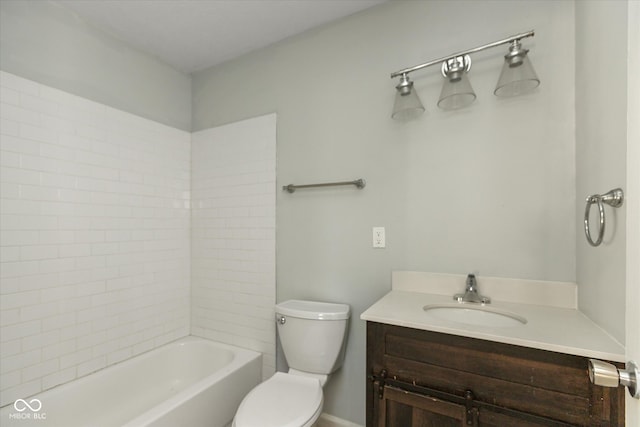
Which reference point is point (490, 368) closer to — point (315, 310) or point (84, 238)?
point (315, 310)

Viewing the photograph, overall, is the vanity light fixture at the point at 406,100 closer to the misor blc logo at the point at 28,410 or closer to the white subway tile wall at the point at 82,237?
the white subway tile wall at the point at 82,237

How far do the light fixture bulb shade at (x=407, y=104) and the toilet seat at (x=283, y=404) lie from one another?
1.48m

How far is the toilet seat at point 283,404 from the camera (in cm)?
126

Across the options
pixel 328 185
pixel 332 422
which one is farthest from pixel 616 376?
pixel 332 422

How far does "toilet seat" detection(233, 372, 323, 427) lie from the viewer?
126 cm

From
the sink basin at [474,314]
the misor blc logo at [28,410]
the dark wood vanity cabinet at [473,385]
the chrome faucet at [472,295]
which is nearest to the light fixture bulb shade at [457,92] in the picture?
the chrome faucet at [472,295]

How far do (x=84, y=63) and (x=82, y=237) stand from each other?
1.05 metres

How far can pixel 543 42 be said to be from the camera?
4.41 ft

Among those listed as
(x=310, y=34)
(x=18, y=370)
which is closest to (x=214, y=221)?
(x=18, y=370)

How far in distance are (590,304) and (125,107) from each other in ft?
8.87

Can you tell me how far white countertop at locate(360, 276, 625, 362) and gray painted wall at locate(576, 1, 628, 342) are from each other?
5 cm

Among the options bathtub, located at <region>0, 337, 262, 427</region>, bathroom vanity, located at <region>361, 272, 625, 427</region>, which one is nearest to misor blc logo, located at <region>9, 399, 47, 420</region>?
bathtub, located at <region>0, 337, 262, 427</region>

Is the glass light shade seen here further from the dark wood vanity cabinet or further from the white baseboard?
the white baseboard

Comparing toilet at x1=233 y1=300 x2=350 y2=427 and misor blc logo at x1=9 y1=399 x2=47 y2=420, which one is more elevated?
toilet at x1=233 y1=300 x2=350 y2=427
